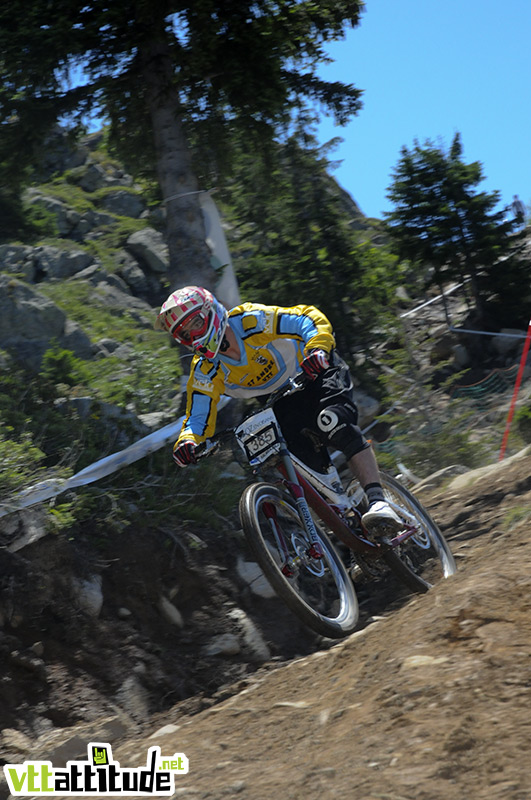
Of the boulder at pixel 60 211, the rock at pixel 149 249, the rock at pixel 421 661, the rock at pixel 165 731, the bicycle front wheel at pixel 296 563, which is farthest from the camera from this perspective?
the boulder at pixel 60 211

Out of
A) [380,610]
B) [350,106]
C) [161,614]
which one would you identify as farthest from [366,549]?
[350,106]

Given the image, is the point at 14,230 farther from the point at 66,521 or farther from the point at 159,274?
the point at 66,521

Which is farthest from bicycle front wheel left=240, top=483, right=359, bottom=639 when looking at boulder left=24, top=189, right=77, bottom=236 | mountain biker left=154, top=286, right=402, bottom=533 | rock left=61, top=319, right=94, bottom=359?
boulder left=24, top=189, right=77, bottom=236

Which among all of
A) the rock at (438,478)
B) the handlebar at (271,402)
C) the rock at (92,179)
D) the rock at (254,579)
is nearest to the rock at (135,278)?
the rock at (92,179)

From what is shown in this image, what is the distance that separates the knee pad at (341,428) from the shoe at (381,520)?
44cm

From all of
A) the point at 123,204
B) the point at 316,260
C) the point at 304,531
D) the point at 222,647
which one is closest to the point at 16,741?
the point at 222,647

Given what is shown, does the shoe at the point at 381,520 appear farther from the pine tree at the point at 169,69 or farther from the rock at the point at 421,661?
the pine tree at the point at 169,69

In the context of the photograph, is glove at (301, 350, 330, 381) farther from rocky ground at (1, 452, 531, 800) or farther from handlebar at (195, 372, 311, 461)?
rocky ground at (1, 452, 531, 800)

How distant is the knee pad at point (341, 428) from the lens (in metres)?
5.74

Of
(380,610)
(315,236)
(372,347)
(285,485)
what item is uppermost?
(315,236)

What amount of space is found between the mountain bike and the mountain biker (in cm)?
18

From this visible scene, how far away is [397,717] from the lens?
3.50m

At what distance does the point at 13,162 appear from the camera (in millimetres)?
10602

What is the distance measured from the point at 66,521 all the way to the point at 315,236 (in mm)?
13193
